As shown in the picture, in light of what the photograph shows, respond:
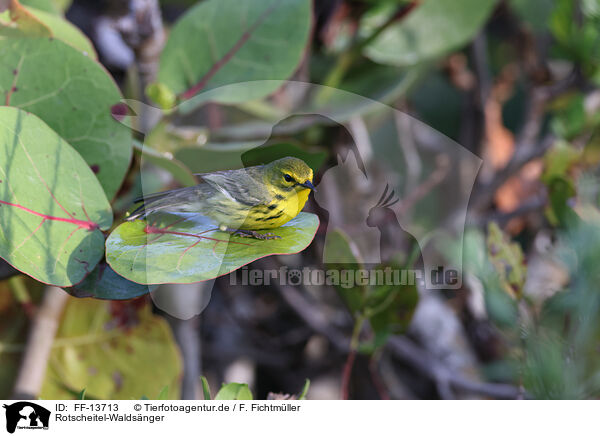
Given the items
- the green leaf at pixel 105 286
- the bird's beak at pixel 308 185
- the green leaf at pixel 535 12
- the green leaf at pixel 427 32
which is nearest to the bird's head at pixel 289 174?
the bird's beak at pixel 308 185

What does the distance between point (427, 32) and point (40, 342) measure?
66 cm

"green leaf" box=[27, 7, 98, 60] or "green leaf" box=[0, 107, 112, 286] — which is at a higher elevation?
"green leaf" box=[27, 7, 98, 60]

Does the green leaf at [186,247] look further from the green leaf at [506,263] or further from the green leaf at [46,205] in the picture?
the green leaf at [506,263]

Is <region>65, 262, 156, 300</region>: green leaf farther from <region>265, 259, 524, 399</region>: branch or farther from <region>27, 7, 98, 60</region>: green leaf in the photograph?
<region>265, 259, 524, 399</region>: branch

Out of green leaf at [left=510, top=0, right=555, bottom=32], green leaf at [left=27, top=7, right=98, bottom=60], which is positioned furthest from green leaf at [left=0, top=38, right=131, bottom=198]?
green leaf at [left=510, top=0, right=555, bottom=32]

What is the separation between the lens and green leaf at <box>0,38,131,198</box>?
410mm

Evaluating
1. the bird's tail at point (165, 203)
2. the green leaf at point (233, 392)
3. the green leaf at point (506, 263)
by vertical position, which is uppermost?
the bird's tail at point (165, 203)

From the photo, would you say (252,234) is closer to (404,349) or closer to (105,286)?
(105,286)

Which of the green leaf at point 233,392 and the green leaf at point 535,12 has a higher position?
the green leaf at point 535,12

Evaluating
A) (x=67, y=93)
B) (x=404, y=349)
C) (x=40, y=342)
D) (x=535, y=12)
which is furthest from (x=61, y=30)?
(x=535, y=12)

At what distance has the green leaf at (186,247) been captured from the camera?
0.34 meters

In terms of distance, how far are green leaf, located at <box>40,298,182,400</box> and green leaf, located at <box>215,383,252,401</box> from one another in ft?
0.55
